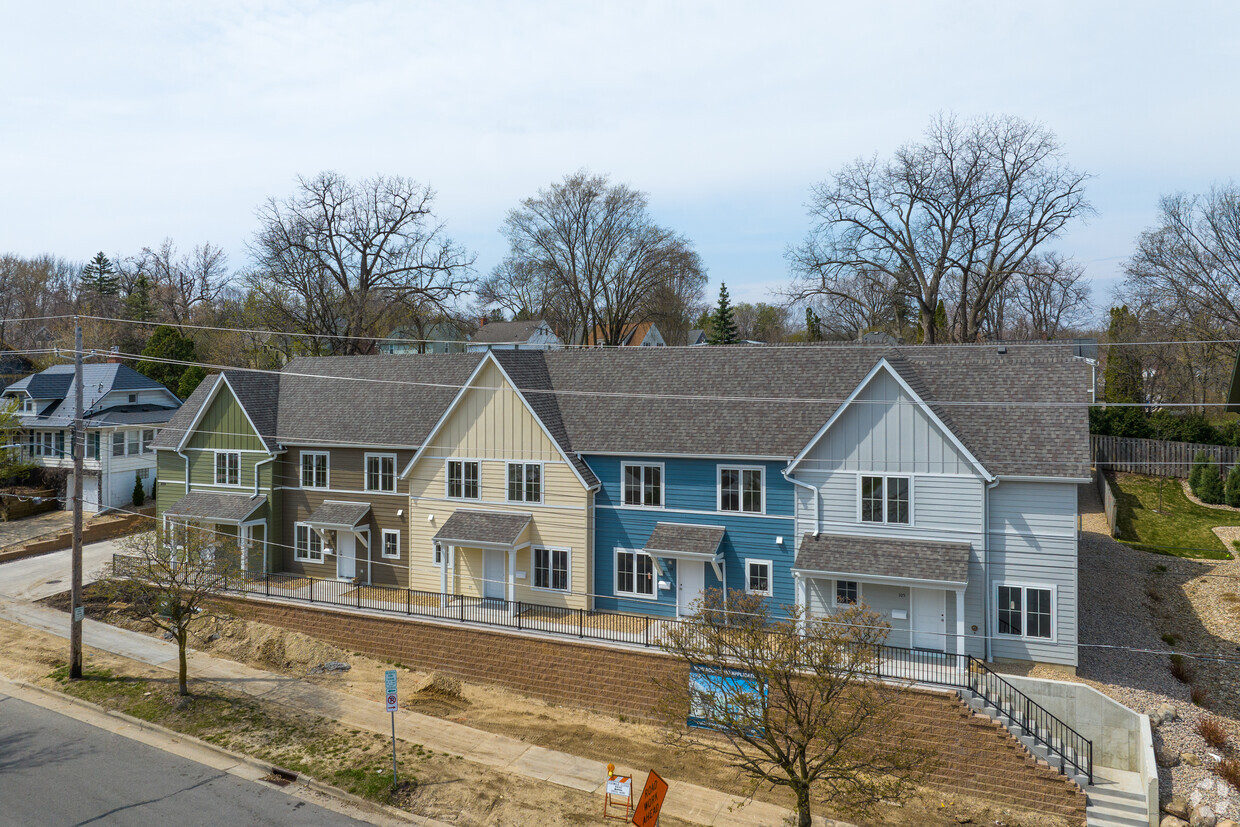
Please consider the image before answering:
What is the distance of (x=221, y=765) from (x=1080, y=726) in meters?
22.1

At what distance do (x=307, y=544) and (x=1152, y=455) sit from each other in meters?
41.8

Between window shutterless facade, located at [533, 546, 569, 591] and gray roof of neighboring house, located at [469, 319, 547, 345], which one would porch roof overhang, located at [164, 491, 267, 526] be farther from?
gray roof of neighboring house, located at [469, 319, 547, 345]

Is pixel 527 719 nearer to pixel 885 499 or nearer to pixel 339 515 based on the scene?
pixel 339 515

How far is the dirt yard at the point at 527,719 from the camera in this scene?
18391mm

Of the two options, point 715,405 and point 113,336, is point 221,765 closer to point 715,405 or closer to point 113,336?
point 715,405

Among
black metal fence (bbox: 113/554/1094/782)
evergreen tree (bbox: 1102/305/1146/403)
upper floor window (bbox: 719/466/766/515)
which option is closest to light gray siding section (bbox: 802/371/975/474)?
upper floor window (bbox: 719/466/766/515)

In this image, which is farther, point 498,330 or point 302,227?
point 498,330

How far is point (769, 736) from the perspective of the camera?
53.0 feet

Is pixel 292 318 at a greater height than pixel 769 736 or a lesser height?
greater

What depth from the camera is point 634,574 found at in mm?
26250

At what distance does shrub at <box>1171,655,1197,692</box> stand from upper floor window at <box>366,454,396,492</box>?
26721 mm

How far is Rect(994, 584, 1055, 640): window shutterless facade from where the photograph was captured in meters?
21.7

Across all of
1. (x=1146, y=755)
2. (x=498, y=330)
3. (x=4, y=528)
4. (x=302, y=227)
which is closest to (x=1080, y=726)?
(x=1146, y=755)

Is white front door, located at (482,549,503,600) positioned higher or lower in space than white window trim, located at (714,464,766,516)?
lower
